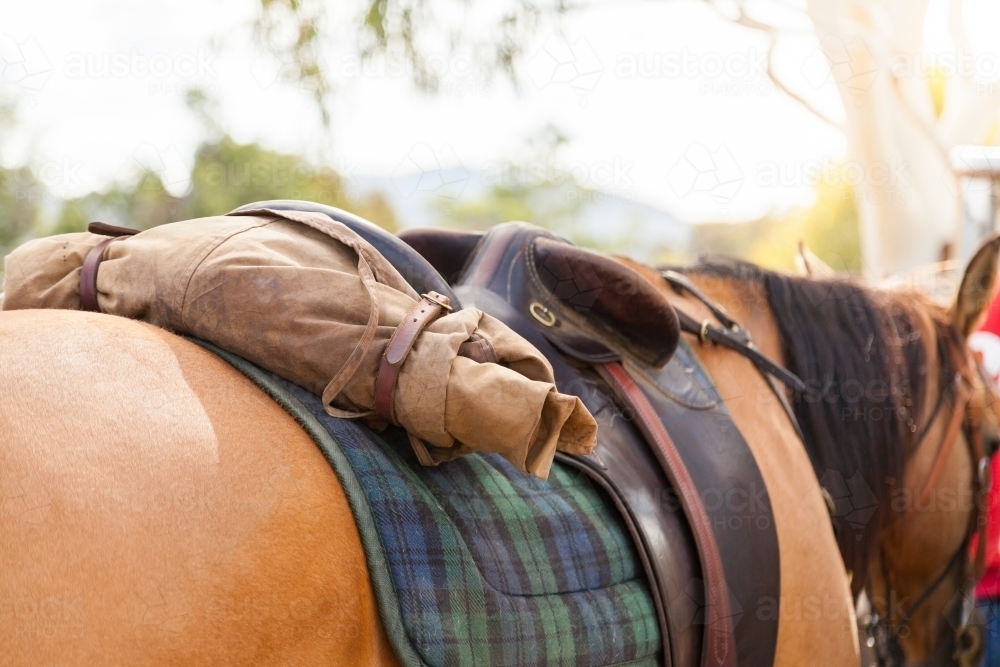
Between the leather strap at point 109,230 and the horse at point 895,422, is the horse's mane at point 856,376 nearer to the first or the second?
the horse at point 895,422

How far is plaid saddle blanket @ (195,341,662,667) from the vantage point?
3.69 ft

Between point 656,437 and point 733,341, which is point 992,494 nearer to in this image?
point 733,341

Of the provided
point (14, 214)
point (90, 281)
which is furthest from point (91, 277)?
point (14, 214)

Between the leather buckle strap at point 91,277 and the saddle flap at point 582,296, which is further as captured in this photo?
the saddle flap at point 582,296

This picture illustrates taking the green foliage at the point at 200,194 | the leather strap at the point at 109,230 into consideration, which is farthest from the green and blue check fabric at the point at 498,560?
the green foliage at the point at 200,194

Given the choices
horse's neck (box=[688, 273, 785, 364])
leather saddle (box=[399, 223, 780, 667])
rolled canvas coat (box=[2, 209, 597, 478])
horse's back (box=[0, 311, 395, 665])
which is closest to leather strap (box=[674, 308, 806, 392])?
leather saddle (box=[399, 223, 780, 667])

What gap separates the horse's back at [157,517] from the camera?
898mm

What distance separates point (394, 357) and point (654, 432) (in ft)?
2.30

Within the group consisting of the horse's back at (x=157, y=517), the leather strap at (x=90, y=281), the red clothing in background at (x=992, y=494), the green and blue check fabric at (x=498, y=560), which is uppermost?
the leather strap at (x=90, y=281)

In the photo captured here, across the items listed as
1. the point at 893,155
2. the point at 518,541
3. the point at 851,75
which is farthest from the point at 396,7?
the point at 518,541

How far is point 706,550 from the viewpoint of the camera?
1.58 meters

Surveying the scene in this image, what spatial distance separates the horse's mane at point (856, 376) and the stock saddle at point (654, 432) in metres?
0.46

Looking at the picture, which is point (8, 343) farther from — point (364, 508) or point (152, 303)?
point (364, 508)

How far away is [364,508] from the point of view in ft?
3.66
